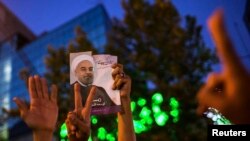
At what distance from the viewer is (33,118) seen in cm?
230

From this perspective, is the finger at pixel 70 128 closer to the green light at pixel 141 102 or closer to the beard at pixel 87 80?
the beard at pixel 87 80

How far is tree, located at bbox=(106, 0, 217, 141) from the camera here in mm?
12414

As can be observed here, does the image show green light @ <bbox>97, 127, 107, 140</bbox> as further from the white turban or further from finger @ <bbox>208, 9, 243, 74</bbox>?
finger @ <bbox>208, 9, 243, 74</bbox>

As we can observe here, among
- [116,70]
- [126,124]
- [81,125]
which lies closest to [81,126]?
[81,125]

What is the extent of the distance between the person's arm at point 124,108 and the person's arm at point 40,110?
47cm

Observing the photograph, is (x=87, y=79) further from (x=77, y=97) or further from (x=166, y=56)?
(x=166, y=56)

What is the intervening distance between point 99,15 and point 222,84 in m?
39.5

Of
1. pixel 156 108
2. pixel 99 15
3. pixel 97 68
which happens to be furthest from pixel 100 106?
pixel 99 15

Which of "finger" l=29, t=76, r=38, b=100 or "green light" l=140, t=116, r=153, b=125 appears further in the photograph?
"green light" l=140, t=116, r=153, b=125

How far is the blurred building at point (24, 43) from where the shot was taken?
40.1m

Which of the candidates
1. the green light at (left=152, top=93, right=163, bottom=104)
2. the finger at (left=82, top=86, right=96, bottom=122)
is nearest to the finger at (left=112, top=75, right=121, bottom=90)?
the finger at (left=82, top=86, right=96, bottom=122)

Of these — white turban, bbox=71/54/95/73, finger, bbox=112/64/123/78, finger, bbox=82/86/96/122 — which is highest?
white turban, bbox=71/54/95/73

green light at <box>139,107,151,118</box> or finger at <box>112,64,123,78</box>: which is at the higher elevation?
finger at <box>112,64,123,78</box>

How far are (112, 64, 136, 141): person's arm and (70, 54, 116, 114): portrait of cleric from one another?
0.32ft
